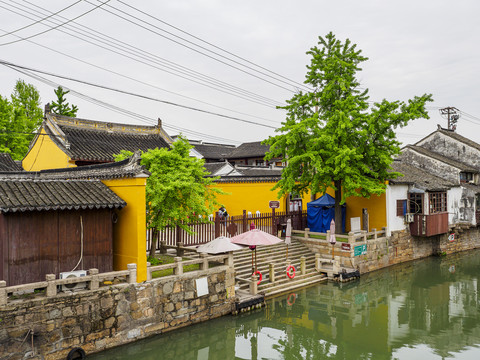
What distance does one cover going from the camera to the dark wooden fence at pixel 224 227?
16.2m

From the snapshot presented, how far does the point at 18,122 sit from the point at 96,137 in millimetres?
11908

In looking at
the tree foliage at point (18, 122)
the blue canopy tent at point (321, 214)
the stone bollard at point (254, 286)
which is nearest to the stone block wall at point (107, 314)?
the stone bollard at point (254, 286)

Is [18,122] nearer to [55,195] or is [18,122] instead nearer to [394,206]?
[55,195]

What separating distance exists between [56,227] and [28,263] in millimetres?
1090

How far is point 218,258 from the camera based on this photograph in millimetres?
12984

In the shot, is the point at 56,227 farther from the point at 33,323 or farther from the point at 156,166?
the point at 156,166

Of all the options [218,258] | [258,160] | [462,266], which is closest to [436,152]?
[462,266]

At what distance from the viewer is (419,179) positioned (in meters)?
24.4

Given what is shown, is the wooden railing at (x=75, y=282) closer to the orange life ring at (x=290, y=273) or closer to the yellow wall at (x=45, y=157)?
the orange life ring at (x=290, y=273)

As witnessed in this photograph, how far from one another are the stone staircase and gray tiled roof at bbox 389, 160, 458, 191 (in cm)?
726

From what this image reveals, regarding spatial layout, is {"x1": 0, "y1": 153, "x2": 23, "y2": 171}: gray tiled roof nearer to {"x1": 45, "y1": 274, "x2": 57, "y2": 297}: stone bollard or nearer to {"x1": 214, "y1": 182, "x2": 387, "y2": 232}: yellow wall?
{"x1": 214, "y1": 182, "x2": 387, "y2": 232}: yellow wall

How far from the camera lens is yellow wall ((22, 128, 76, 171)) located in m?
20.1

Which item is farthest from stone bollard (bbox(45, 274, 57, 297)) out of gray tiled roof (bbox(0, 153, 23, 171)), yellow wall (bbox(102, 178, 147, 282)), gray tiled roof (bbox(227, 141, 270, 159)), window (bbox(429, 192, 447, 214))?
gray tiled roof (bbox(227, 141, 270, 159))

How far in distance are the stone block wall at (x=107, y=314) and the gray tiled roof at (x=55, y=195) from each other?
221cm
